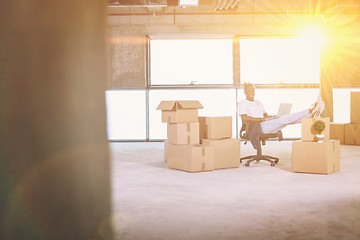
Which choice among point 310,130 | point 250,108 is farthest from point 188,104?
point 310,130

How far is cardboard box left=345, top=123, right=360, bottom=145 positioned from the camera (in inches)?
300

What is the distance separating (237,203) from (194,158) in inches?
62.0

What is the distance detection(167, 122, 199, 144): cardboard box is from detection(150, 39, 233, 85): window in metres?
3.76

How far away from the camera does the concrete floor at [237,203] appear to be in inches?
99.0

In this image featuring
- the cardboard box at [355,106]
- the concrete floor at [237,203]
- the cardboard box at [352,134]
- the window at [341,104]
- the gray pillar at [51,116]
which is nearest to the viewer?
the gray pillar at [51,116]

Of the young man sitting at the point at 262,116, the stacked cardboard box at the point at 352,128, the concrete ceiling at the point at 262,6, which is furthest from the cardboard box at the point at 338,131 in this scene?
the young man sitting at the point at 262,116

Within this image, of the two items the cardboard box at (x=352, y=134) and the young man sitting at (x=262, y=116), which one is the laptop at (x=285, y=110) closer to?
the young man sitting at (x=262, y=116)

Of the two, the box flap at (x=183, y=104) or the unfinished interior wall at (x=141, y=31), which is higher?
the unfinished interior wall at (x=141, y=31)

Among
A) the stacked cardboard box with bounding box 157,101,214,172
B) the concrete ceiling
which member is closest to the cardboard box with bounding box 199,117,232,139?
the stacked cardboard box with bounding box 157,101,214,172

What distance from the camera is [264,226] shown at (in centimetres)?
261

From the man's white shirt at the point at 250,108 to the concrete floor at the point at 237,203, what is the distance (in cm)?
68

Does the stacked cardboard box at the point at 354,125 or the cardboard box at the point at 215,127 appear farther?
the stacked cardboard box at the point at 354,125

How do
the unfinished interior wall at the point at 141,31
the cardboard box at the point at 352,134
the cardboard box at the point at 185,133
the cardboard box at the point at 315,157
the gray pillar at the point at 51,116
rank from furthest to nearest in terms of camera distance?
the unfinished interior wall at the point at 141,31
the cardboard box at the point at 352,134
the cardboard box at the point at 185,133
the cardboard box at the point at 315,157
the gray pillar at the point at 51,116

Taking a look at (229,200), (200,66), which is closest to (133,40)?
(200,66)
